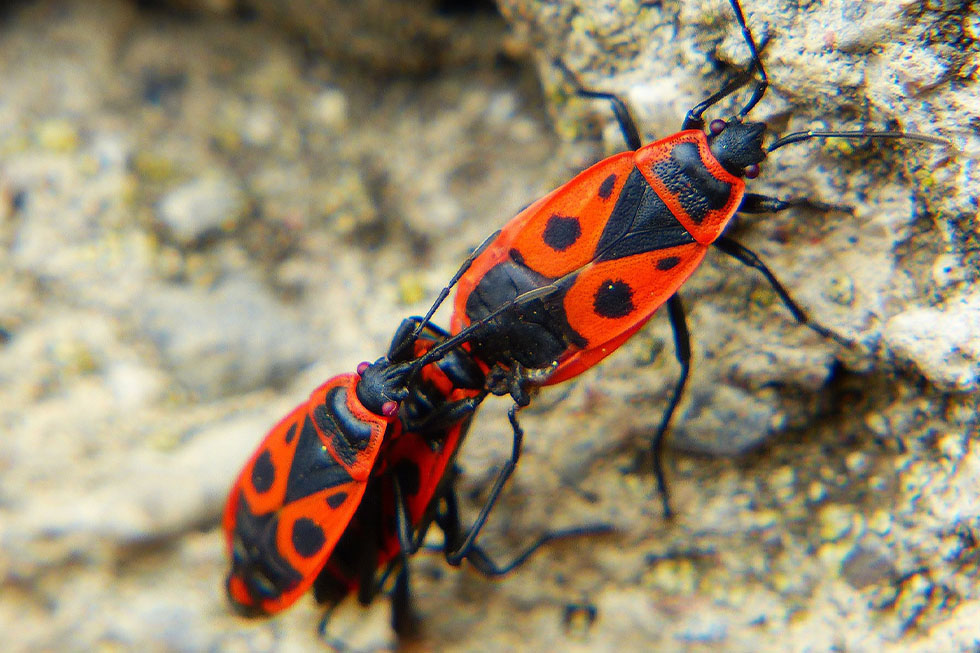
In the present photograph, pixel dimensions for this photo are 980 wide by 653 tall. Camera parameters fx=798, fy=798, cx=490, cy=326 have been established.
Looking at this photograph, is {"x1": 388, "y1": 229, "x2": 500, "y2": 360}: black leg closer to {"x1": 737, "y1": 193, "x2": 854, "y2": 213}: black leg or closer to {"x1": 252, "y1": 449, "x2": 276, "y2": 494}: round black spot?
{"x1": 252, "y1": 449, "x2": 276, "y2": 494}: round black spot

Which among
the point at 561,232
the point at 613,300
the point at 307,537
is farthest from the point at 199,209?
the point at 613,300

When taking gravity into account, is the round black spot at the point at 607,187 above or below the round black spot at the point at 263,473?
above

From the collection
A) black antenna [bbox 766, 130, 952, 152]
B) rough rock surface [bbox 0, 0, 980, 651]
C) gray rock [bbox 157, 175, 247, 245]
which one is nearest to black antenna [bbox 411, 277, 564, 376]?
rough rock surface [bbox 0, 0, 980, 651]

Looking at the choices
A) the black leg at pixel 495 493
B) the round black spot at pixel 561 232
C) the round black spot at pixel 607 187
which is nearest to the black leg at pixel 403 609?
the black leg at pixel 495 493

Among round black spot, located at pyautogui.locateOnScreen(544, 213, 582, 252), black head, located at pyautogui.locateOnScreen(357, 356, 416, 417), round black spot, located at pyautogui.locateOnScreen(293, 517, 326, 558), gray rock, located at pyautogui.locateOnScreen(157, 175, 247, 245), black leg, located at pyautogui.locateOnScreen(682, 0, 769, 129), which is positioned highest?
gray rock, located at pyautogui.locateOnScreen(157, 175, 247, 245)

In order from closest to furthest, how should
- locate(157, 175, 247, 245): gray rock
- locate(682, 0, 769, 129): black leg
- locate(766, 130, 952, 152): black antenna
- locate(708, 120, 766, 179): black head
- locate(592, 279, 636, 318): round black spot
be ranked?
locate(766, 130, 952, 152): black antenna < locate(682, 0, 769, 129): black leg < locate(708, 120, 766, 179): black head < locate(592, 279, 636, 318): round black spot < locate(157, 175, 247, 245): gray rock

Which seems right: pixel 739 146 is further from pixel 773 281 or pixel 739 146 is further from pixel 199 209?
pixel 199 209

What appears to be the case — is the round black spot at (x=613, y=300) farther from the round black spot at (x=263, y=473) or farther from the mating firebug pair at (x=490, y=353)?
the round black spot at (x=263, y=473)
